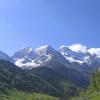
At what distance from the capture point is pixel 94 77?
7293 inches

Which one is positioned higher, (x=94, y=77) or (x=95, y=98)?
(x=94, y=77)

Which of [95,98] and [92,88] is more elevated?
[92,88]

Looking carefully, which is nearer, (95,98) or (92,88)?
(95,98)

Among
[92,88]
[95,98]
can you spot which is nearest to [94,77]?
[92,88]

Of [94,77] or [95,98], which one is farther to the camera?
[94,77]

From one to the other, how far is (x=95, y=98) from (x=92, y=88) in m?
41.6

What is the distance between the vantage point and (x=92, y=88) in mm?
180875

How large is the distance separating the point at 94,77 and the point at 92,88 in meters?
7.47

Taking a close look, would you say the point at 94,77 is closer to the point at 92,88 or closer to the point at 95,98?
the point at 92,88

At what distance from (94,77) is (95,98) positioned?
1827 inches
